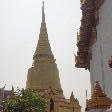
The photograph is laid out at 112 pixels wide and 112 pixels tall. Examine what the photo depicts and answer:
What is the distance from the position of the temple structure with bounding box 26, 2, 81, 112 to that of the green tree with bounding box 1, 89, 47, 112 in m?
11.4

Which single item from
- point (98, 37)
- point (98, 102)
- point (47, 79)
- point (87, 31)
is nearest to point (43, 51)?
point (47, 79)

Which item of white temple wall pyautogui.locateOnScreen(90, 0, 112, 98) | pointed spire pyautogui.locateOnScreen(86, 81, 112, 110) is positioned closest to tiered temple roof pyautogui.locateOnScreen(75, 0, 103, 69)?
white temple wall pyautogui.locateOnScreen(90, 0, 112, 98)

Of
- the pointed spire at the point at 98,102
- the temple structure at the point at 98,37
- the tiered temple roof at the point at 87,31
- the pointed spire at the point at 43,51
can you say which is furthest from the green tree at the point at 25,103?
the pointed spire at the point at 43,51

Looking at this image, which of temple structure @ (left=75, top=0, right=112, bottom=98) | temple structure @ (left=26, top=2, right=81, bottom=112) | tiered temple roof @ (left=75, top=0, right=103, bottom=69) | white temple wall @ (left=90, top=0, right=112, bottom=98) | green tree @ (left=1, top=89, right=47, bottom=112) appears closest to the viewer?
white temple wall @ (left=90, top=0, right=112, bottom=98)

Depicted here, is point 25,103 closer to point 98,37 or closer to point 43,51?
point 98,37

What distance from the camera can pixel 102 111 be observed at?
10922mm

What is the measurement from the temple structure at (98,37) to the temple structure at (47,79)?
832 inches

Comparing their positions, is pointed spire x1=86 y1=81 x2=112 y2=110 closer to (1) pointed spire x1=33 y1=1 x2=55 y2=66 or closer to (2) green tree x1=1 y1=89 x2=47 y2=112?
(2) green tree x1=1 y1=89 x2=47 y2=112

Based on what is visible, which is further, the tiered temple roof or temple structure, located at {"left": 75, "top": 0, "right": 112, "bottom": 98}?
the tiered temple roof

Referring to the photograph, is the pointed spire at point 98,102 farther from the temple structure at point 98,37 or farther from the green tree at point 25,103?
the green tree at point 25,103

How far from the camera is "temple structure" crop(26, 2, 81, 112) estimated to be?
39469 mm

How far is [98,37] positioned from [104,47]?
129 centimetres

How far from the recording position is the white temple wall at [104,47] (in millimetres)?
13477

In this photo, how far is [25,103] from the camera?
2628 centimetres
